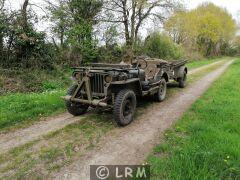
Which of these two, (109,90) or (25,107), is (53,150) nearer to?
(109,90)

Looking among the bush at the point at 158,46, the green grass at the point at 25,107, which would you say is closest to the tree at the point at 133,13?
the bush at the point at 158,46

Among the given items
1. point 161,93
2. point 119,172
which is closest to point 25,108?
point 119,172

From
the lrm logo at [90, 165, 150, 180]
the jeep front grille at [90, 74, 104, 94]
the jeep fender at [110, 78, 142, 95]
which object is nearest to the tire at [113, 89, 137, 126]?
the jeep fender at [110, 78, 142, 95]

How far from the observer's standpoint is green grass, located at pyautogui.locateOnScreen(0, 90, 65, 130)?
6109 millimetres

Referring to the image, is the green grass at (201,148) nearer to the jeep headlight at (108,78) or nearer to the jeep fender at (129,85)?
the jeep fender at (129,85)

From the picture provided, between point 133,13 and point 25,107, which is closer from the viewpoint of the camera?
point 25,107

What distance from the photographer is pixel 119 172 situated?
12.2 feet

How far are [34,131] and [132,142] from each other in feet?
7.40

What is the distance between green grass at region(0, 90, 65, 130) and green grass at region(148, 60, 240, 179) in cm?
352

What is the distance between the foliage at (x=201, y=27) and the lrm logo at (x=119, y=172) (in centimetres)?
2338

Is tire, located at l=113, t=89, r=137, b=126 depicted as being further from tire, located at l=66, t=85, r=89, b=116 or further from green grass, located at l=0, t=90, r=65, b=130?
green grass, located at l=0, t=90, r=65, b=130

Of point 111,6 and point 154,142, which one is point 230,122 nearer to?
point 154,142

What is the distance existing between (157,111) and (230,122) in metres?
2.04

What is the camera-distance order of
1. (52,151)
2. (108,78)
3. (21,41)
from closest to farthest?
(52,151), (108,78), (21,41)
